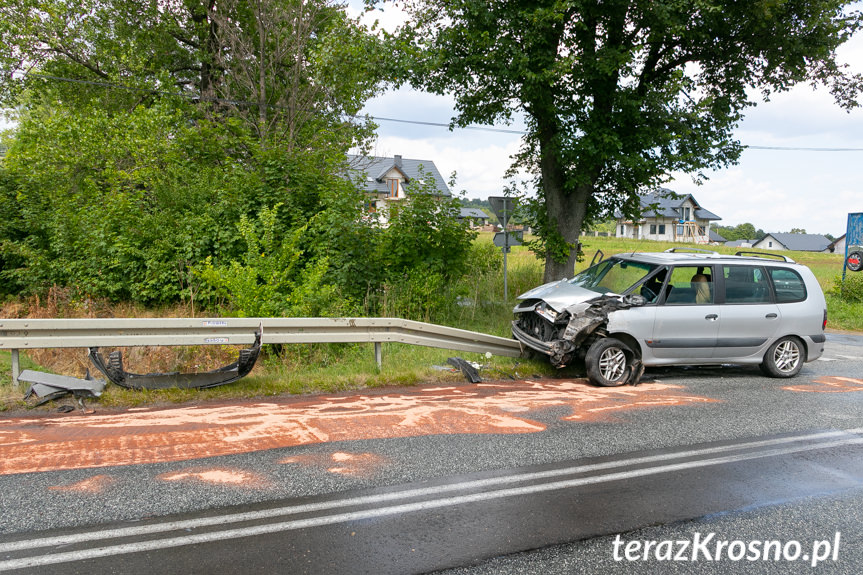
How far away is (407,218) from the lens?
1230 centimetres

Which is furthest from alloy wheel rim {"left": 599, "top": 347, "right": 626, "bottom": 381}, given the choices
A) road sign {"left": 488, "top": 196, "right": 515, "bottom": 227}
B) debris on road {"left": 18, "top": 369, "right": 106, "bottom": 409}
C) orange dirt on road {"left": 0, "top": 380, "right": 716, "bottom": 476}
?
road sign {"left": 488, "top": 196, "right": 515, "bottom": 227}

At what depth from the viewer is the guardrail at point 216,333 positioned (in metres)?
6.68

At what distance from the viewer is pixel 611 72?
12.0 m

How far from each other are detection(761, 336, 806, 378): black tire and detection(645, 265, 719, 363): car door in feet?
3.60

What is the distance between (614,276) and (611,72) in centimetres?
527

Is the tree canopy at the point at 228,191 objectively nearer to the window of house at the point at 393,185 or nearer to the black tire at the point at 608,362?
the black tire at the point at 608,362

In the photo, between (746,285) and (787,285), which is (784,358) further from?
(746,285)

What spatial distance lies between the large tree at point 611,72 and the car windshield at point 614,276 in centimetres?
382

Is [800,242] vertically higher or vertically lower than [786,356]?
higher

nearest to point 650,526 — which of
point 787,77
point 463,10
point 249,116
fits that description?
point 463,10

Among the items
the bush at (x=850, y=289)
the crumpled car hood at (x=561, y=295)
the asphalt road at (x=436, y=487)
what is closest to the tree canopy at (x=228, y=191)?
the crumpled car hood at (x=561, y=295)

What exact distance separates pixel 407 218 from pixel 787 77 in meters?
10.5

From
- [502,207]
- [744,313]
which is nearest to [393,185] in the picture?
[502,207]

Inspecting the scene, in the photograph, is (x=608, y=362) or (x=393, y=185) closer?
(x=608, y=362)
